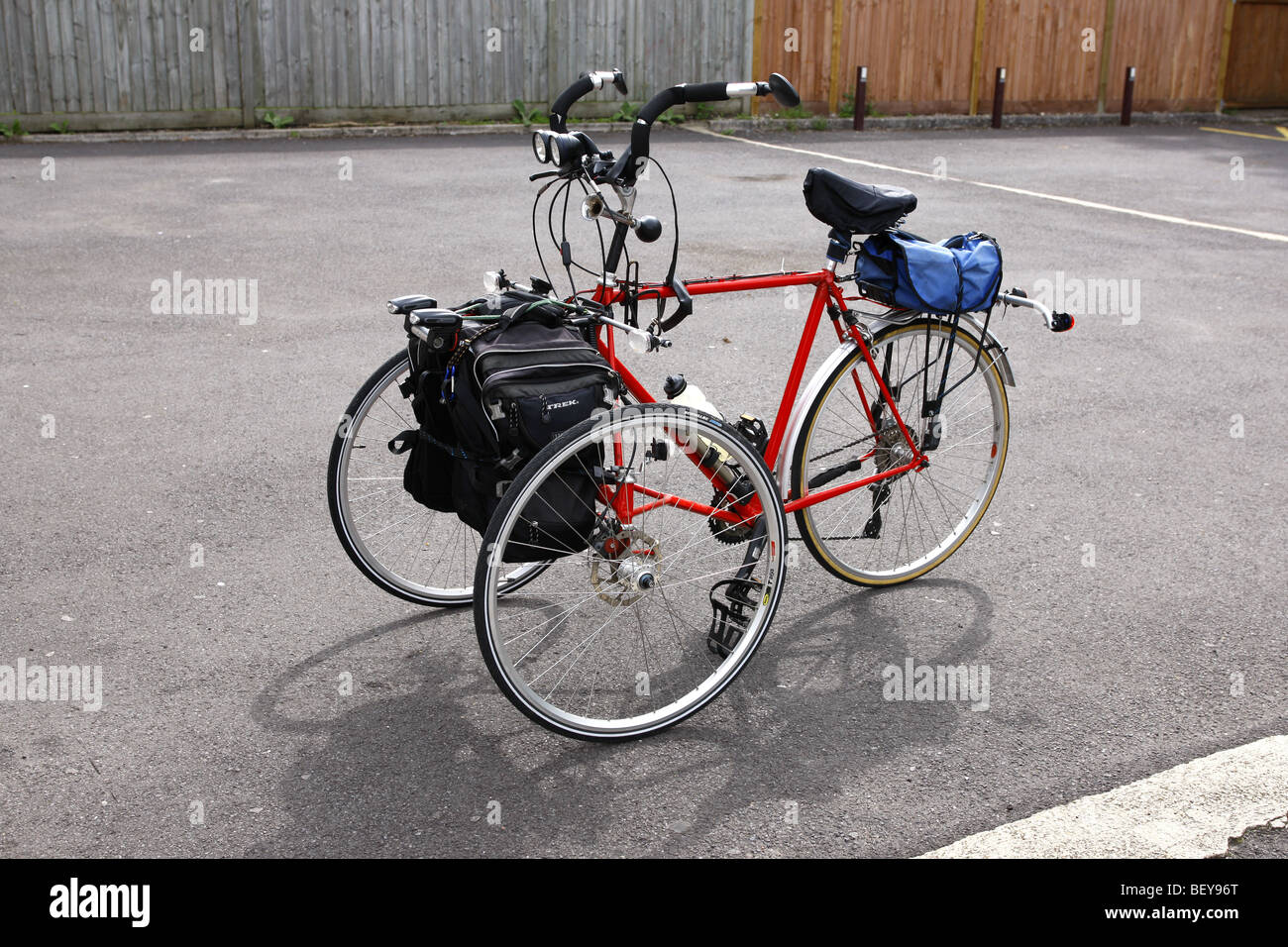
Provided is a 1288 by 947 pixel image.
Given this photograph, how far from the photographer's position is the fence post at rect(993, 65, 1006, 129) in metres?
18.2

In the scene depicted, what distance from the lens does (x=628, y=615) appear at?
436 cm

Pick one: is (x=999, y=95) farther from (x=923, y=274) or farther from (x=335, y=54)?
(x=923, y=274)

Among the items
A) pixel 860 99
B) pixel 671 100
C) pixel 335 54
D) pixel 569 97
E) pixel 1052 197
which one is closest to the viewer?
pixel 671 100

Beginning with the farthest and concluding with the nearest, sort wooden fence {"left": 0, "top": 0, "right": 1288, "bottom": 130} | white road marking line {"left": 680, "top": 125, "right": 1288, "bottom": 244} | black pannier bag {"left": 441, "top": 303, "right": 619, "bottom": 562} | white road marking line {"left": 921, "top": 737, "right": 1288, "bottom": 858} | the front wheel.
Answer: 1. wooden fence {"left": 0, "top": 0, "right": 1288, "bottom": 130}
2. white road marking line {"left": 680, "top": 125, "right": 1288, "bottom": 244}
3. the front wheel
4. black pannier bag {"left": 441, "top": 303, "right": 619, "bottom": 562}
5. white road marking line {"left": 921, "top": 737, "right": 1288, "bottom": 858}

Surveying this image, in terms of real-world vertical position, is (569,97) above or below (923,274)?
above

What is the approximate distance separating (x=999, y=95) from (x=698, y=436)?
16.3 m

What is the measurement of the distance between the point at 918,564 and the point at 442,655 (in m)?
1.74

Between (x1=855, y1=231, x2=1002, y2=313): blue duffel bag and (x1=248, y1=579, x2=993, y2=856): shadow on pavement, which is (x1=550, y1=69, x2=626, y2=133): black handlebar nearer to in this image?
(x1=855, y1=231, x2=1002, y2=313): blue duffel bag

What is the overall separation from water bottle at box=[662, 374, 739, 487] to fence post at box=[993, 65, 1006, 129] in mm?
15992

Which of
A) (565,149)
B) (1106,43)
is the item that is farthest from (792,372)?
(1106,43)

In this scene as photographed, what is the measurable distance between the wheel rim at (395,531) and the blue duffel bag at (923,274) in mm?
1493

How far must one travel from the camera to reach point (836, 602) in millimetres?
4559

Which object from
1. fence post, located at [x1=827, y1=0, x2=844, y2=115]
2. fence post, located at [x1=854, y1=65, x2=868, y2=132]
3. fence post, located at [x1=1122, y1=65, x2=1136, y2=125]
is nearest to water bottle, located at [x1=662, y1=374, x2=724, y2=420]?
fence post, located at [x1=854, y1=65, x2=868, y2=132]
